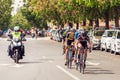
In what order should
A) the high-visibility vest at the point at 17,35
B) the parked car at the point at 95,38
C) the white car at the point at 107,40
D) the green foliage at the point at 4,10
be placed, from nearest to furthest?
the high-visibility vest at the point at 17,35 → the white car at the point at 107,40 → the parked car at the point at 95,38 → the green foliage at the point at 4,10

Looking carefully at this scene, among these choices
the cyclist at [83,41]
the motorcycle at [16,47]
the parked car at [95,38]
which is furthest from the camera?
the parked car at [95,38]

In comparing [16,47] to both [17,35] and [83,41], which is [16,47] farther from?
[83,41]

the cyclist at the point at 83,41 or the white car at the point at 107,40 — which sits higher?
the cyclist at the point at 83,41

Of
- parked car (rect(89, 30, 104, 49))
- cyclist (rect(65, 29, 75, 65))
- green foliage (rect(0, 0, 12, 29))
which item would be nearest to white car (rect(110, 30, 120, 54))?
parked car (rect(89, 30, 104, 49))

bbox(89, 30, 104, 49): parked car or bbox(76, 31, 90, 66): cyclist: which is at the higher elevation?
bbox(76, 31, 90, 66): cyclist

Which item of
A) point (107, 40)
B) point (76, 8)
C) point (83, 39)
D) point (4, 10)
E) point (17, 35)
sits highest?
point (76, 8)

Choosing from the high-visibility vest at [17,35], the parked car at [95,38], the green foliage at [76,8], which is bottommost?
the parked car at [95,38]

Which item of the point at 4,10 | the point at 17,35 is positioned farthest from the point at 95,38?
the point at 4,10

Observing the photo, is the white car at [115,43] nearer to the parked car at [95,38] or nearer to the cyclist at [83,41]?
the parked car at [95,38]

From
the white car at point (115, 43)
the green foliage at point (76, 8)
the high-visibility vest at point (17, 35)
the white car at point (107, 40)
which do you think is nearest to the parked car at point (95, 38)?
the white car at point (107, 40)

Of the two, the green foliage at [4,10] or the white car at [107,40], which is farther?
the green foliage at [4,10]

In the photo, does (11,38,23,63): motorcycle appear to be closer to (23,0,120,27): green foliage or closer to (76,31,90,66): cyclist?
(76,31,90,66): cyclist

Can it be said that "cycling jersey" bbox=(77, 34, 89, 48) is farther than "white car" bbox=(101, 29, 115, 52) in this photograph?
No

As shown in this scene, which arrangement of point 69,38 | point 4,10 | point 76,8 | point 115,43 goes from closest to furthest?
point 69,38
point 115,43
point 76,8
point 4,10
